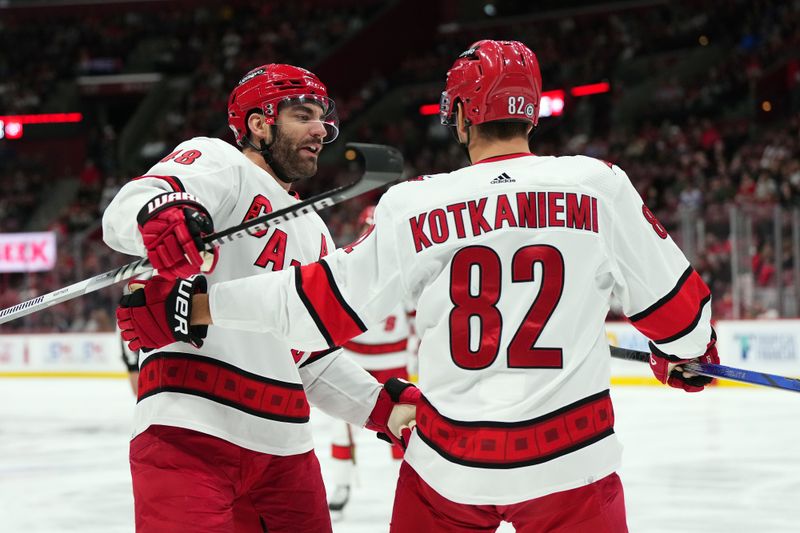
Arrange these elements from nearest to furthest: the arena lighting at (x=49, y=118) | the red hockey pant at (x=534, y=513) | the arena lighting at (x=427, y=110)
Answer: the red hockey pant at (x=534, y=513) → the arena lighting at (x=427, y=110) → the arena lighting at (x=49, y=118)

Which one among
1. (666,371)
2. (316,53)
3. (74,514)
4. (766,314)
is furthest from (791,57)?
(666,371)

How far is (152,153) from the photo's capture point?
760 inches

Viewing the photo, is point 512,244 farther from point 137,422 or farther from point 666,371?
point 137,422

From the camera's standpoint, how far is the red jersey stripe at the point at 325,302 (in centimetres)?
191

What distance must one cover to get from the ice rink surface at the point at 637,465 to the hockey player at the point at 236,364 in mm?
2093

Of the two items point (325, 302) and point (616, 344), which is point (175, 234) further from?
point (616, 344)

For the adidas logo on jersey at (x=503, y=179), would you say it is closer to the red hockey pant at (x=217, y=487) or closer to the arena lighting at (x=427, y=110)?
the red hockey pant at (x=217, y=487)

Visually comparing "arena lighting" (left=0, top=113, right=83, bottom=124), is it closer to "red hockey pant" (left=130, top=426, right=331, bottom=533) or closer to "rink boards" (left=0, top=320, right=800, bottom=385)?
"rink boards" (left=0, top=320, right=800, bottom=385)

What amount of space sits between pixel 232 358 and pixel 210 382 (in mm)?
73

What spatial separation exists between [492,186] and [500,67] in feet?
0.88

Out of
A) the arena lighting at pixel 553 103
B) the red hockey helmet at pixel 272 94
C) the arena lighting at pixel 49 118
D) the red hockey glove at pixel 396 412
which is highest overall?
the arena lighting at pixel 49 118

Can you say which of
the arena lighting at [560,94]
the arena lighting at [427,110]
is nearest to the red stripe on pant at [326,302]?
the arena lighting at [560,94]

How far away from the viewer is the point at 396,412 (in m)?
2.35

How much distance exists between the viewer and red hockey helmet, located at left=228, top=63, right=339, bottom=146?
2533 mm
